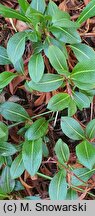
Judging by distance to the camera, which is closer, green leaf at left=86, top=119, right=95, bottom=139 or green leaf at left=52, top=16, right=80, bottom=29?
green leaf at left=52, top=16, right=80, bottom=29

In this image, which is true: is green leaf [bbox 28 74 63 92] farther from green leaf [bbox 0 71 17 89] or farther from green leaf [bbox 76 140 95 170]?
green leaf [bbox 76 140 95 170]

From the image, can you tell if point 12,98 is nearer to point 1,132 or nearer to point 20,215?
point 1,132

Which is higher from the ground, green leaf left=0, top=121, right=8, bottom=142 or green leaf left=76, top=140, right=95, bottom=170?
green leaf left=0, top=121, right=8, bottom=142

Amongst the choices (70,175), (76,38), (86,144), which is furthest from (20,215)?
(76,38)

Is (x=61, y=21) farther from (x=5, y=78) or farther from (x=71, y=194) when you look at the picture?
(x=71, y=194)

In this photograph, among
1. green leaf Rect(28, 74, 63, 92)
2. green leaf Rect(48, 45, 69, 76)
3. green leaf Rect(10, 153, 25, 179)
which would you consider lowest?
green leaf Rect(10, 153, 25, 179)

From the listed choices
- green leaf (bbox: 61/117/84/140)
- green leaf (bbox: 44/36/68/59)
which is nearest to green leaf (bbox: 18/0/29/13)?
green leaf (bbox: 44/36/68/59)

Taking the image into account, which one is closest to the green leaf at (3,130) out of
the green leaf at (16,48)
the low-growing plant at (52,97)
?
the low-growing plant at (52,97)
